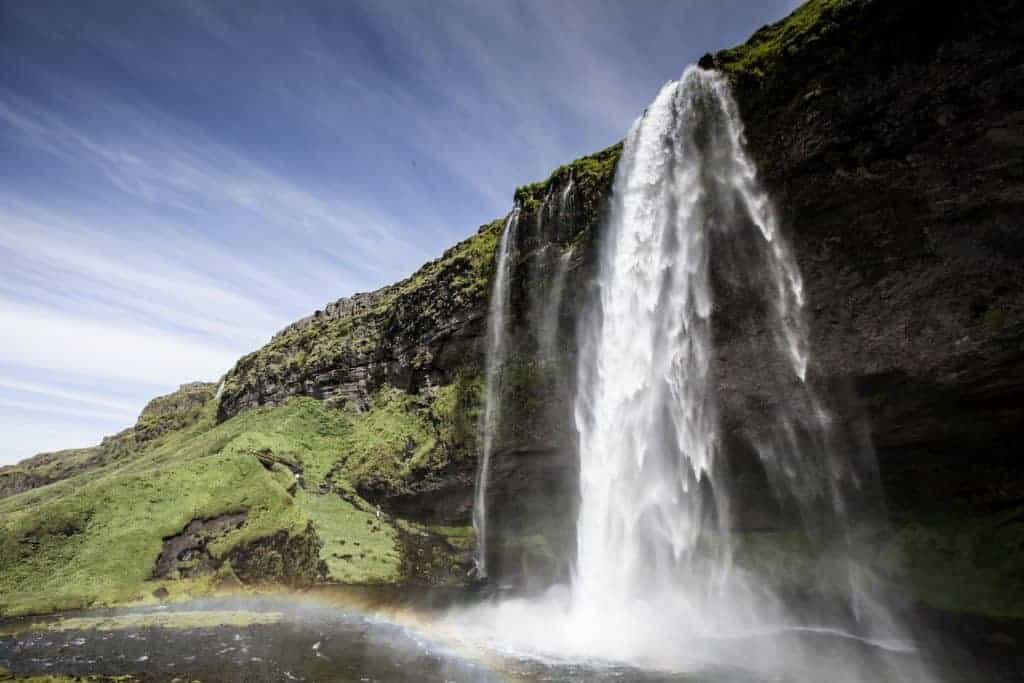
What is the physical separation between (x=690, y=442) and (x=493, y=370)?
14.7m

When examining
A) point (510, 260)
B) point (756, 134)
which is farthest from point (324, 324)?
point (756, 134)

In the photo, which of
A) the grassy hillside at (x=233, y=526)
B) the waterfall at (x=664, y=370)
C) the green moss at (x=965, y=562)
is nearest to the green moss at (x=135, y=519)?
the grassy hillside at (x=233, y=526)

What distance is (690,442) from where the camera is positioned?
25.2 meters

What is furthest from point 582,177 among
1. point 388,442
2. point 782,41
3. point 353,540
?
point 353,540

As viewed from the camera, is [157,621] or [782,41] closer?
[782,41]

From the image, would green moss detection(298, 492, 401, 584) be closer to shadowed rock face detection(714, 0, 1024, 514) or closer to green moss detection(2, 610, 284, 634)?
green moss detection(2, 610, 284, 634)

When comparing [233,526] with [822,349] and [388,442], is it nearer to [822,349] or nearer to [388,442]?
[388,442]

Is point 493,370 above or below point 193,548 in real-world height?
above

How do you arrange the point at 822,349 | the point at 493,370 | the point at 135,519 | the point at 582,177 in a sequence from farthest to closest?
the point at 493,370 → the point at 135,519 → the point at 582,177 → the point at 822,349

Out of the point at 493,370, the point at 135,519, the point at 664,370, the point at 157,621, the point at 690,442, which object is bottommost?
the point at 157,621

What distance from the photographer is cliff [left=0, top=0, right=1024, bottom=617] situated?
18156 millimetres

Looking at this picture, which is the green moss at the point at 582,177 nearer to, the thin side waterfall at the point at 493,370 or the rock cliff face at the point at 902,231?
the thin side waterfall at the point at 493,370

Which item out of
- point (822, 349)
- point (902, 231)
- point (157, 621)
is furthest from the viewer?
point (157, 621)

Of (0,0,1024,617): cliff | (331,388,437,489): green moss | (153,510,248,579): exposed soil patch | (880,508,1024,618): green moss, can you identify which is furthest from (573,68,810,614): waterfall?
(153,510,248,579): exposed soil patch
